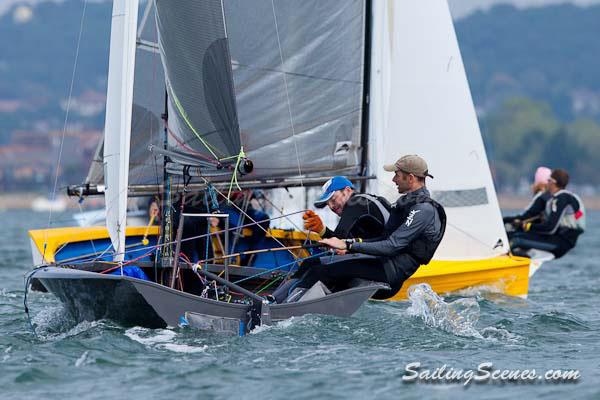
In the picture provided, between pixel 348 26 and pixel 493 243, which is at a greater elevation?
pixel 348 26

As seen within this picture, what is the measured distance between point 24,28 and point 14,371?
190360 millimetres

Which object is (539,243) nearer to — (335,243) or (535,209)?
(535,209)

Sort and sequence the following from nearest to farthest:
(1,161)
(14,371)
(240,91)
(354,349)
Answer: (14,371), (354,349), (240,91), (1,161)

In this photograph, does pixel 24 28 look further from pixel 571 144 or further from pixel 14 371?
pixel 14 371

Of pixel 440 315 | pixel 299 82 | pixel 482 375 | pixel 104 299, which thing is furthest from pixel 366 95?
pixel 482 375

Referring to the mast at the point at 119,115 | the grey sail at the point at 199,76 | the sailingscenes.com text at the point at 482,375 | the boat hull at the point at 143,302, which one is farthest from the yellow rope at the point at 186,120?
the sailingscenes.com text at the point at 482,375

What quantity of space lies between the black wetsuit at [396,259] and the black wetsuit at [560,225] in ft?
14.0

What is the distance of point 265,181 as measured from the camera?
10203mm

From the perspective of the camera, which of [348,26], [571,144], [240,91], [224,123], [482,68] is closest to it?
[224,123]

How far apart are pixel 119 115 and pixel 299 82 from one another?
106 inches

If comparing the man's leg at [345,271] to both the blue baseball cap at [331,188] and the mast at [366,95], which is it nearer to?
the blue baseball cap at [331,188]

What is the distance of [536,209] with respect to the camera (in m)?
12.4


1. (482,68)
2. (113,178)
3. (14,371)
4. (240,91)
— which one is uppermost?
(482,68)

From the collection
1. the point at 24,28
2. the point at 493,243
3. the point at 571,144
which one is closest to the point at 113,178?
the point at 493,243
